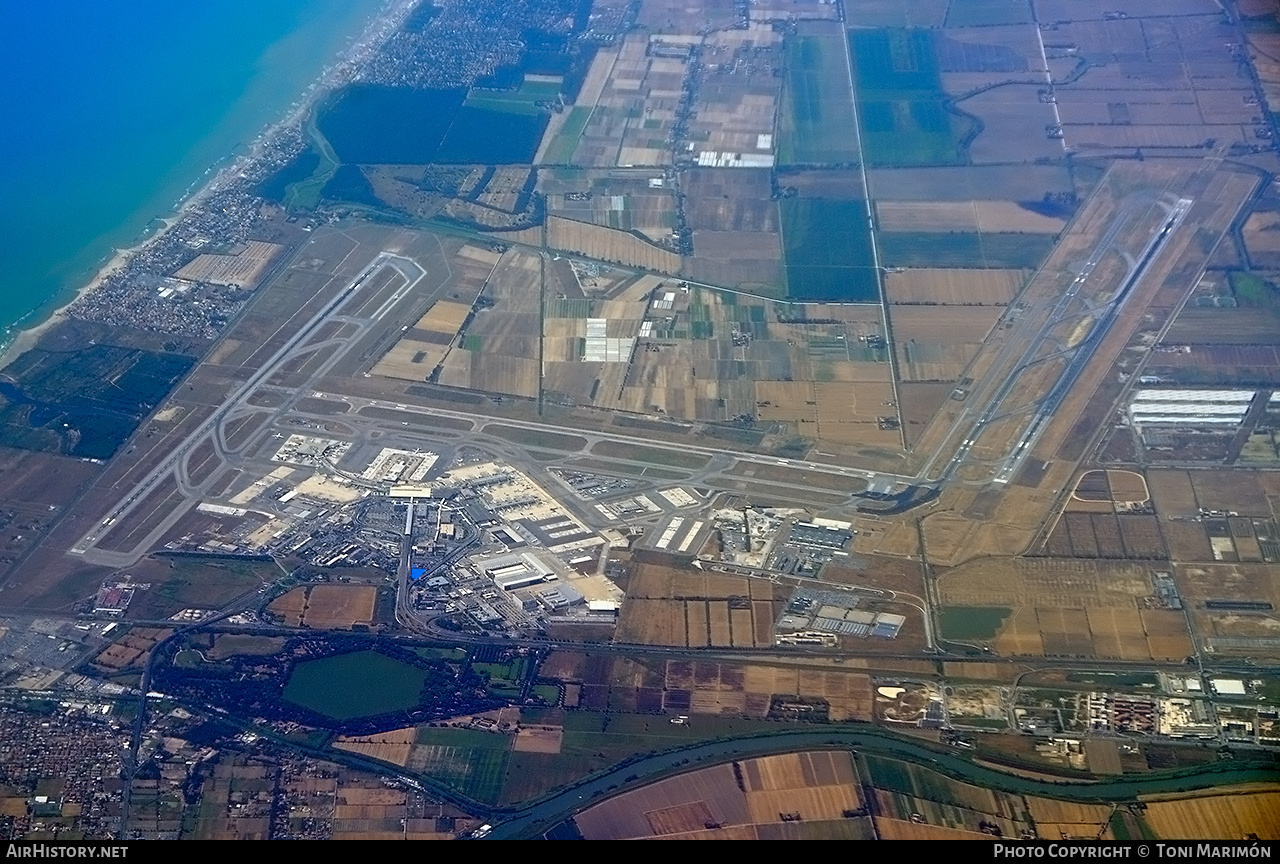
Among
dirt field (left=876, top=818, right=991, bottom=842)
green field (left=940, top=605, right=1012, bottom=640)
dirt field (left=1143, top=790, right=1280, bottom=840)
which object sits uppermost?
green field (left=940, top=605, right=1012, bottom=640)

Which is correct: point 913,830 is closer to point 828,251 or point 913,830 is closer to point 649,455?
point 649,455

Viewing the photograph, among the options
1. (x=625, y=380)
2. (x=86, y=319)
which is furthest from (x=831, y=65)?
(x=86, y=319)

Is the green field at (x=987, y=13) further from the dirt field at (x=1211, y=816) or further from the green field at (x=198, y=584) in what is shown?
the green field at (x=198, y=584)

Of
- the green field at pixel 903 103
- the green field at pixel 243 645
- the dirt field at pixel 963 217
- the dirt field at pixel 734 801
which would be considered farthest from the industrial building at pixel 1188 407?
the green field at pixel 243 645

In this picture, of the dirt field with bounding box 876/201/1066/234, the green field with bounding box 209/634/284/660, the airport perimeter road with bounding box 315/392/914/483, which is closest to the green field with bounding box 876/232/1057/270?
the dirt field with bounding box 876/201/1066/234

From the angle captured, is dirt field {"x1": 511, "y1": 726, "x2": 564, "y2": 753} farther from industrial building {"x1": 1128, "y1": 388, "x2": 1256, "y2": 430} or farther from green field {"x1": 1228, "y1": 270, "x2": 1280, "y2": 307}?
green field {"x1": 1228, "y1": 270, "x2": 1280, "y2": 307}

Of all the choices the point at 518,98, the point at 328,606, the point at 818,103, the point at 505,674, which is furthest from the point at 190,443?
the point at 818,103
